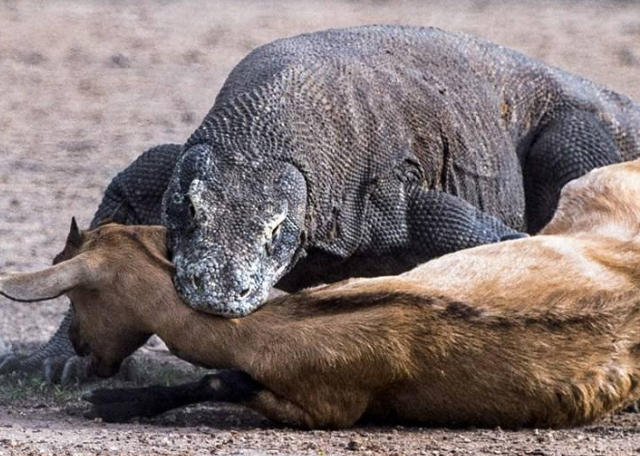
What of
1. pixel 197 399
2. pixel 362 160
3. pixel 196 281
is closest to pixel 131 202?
pixel 362 160

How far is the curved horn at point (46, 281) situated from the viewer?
6125mm

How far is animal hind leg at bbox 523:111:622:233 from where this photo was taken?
31.3 ft

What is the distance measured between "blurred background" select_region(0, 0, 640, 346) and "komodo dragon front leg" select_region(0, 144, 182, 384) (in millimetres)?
623

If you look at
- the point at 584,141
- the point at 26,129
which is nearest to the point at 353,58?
the point at 584,141

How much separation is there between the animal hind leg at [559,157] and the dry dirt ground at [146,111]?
243 cm

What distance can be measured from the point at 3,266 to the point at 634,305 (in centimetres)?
507

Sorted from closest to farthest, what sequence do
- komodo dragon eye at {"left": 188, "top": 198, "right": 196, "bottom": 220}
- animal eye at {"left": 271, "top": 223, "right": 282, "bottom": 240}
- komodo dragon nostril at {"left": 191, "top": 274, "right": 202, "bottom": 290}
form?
komodo dragon nostril at {"left": 191, "top": 274, "right": 202, "bottom": 290} < komodo dragon eye at {"left": 188, "top": 198, "right": 196, "bottom": 220} < animal eye at {"left": 271, "top": 223, "right": 282, "bottom": 240}

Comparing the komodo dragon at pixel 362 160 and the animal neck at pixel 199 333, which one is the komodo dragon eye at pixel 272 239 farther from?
the animal neck at pixel 199 333

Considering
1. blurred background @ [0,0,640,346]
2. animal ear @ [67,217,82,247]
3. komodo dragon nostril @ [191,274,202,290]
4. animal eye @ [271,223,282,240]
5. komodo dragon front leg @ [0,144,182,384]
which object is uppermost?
animal ear @ [67,217,82,247]

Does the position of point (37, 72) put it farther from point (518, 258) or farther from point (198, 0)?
point (518, 258)

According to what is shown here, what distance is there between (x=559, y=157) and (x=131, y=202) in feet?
8.13

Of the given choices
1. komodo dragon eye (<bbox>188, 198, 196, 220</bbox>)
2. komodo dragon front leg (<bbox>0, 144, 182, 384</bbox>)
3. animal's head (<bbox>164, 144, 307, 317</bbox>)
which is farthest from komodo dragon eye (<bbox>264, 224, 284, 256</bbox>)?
komodo dragon front leg (<bbox>0, 144, 182, 384</bbox>)

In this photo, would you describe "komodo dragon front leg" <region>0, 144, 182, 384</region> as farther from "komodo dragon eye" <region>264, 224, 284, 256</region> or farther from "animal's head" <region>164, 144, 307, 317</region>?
"komodo dragon eye" <region>264, 224, 284, 256</region>

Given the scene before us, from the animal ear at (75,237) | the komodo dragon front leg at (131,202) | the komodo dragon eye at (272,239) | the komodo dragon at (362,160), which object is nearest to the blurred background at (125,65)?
Answer: the komodo dragon front leg at (131,202)
